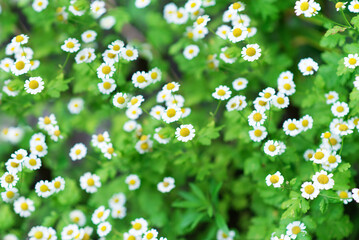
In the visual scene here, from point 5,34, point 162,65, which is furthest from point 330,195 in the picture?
point 5,34

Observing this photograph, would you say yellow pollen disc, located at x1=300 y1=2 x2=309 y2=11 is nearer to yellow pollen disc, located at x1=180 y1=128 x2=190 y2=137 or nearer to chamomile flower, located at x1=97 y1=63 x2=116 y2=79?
yellow pollen disc, located at x1=180 y1=128 x2=190 y2=137

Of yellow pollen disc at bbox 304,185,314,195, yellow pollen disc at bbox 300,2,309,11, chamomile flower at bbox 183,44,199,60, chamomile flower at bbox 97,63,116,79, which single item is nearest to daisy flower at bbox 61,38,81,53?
chamomile flower at bbox 97,63,116,79

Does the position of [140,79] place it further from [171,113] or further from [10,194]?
[10,194]

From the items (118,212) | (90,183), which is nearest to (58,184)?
(90,183)

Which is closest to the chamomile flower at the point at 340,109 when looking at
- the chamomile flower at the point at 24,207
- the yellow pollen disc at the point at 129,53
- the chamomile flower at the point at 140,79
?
the chamomile flower at the point at 140,79

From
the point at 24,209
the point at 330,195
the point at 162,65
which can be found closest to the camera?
the point at 330,195

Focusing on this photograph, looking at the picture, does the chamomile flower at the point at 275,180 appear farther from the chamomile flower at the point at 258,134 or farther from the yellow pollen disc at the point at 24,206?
the yellow pollen disc at the point at 24,206

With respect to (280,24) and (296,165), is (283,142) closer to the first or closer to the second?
(296,165)
